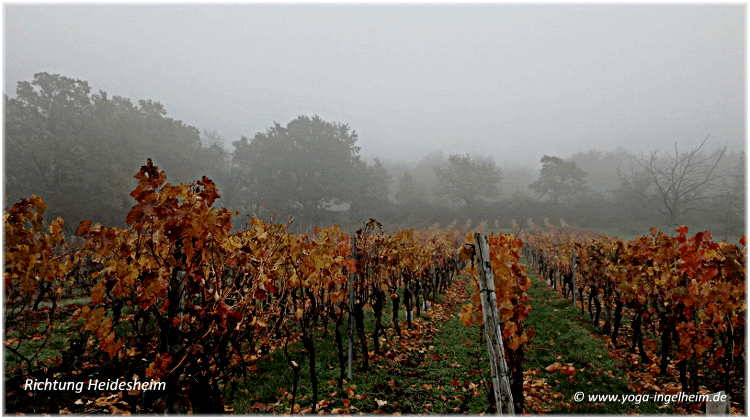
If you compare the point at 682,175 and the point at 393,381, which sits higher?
the point at 682,175

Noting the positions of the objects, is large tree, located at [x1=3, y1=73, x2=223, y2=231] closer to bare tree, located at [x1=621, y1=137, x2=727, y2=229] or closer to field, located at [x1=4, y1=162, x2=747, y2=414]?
field, located at [x1=4, y1=162, x2=747, y2=414]

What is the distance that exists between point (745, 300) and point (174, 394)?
5.18m

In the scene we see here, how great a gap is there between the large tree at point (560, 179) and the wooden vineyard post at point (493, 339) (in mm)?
50235

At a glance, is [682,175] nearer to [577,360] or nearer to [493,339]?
[577,360]

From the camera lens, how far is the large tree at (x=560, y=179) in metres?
47.2

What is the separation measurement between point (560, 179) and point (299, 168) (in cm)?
3699

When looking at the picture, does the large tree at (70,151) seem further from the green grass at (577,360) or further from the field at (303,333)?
the green grass at (577,360)

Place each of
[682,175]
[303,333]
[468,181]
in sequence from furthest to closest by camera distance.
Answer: [468,181], [682,175], [303,333]

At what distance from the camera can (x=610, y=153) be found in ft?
230

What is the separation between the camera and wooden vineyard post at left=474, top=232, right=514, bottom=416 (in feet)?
7.86

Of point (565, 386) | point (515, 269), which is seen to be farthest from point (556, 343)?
point (515, 269)

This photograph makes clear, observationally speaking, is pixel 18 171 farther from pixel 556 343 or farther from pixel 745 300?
pixel 745 300

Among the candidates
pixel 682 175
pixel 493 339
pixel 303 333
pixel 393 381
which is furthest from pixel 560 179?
pixel 493 339

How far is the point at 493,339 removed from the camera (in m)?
2.45
